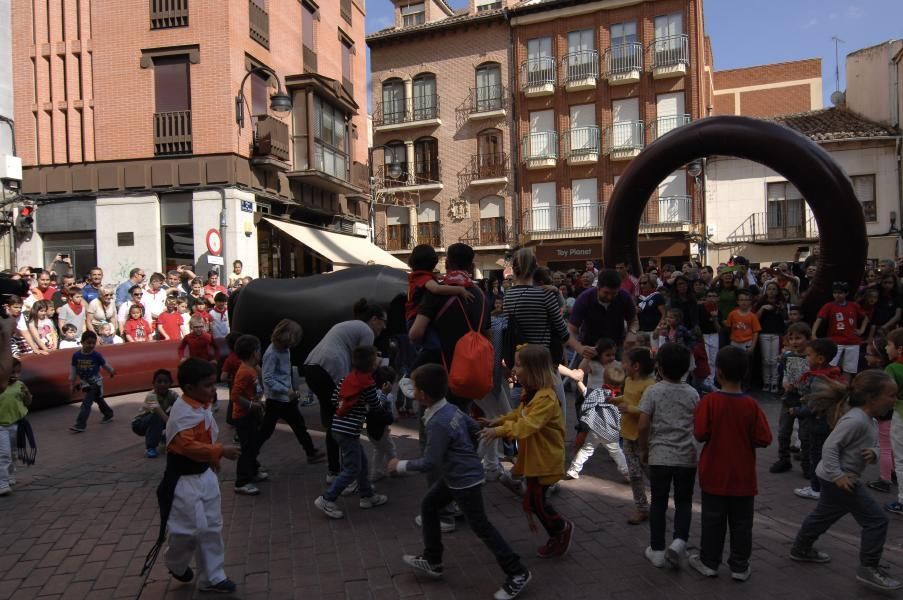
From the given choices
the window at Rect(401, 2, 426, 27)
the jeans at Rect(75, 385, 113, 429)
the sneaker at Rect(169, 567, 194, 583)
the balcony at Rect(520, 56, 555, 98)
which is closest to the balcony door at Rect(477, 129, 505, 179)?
the balcony at Rect(520, 56, 555, 98)

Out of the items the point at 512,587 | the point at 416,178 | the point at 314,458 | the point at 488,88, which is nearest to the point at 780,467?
the point at 512,587

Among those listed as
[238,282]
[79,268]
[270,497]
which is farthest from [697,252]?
[270,497]

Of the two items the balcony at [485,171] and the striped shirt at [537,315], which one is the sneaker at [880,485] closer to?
the striped shirt at [537,315]

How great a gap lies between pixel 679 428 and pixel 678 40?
96.6ft

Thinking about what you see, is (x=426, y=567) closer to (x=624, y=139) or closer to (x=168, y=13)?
(x=168, y=13)

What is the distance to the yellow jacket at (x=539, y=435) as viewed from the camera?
3.72 meters

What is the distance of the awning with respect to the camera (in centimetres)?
1997

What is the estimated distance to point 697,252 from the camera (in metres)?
28.4

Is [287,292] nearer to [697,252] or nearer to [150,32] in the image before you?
[150,32]

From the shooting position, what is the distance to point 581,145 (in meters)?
30.9

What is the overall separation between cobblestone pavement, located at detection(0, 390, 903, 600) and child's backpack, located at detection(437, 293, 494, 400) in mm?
985

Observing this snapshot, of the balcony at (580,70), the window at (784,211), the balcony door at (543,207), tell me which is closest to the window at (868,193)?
the window at (784,211)

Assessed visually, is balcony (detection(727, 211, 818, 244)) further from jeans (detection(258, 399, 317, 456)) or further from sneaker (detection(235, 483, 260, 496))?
sneaker (detection(235, 483, 260, 496))

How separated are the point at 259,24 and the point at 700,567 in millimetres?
20407
